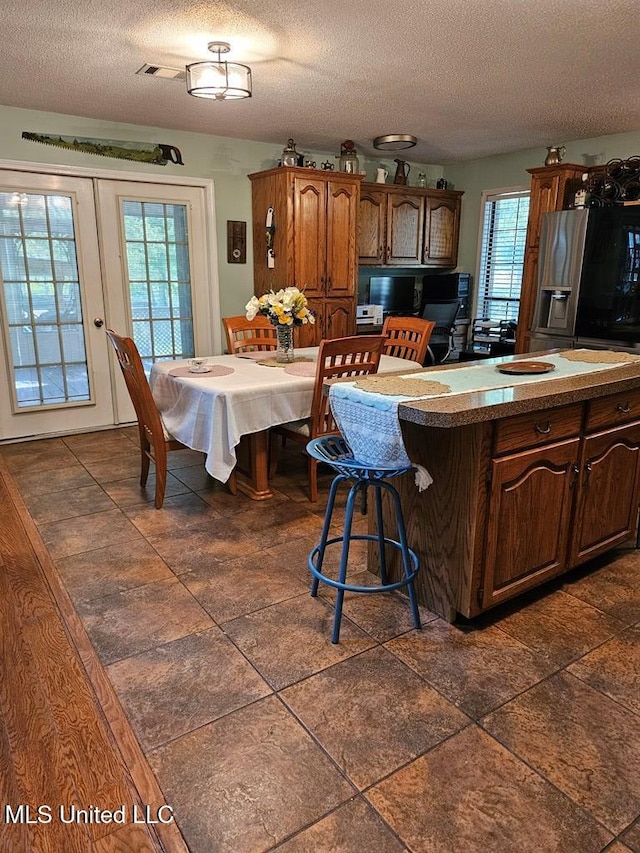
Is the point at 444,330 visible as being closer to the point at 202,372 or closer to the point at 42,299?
the point at 202,372

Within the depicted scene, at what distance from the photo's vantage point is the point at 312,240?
16.6ft

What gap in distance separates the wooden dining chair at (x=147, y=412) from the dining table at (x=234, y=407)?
10 cm

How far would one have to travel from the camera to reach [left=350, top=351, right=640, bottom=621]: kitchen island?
195cm

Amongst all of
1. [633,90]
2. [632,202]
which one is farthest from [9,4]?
[632,202]

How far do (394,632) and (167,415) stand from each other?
6.27ft

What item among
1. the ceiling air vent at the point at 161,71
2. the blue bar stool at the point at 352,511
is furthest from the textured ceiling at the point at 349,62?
the blue bar stool at the point at 352,511

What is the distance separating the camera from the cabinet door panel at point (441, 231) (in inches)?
240

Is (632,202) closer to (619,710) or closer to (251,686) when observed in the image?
(619,710)

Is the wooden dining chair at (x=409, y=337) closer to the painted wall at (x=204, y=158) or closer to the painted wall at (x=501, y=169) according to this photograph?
the painted wall at (x=204, y=158)

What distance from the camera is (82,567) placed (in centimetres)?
266

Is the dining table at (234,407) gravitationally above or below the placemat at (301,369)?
below

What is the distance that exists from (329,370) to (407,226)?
3366mm

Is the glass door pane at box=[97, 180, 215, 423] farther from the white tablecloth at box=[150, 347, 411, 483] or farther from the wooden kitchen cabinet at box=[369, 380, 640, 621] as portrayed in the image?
the wooden kitchen cabinet at box=[369, 380, 640, 621]

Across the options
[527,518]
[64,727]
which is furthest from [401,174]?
[64,727]
